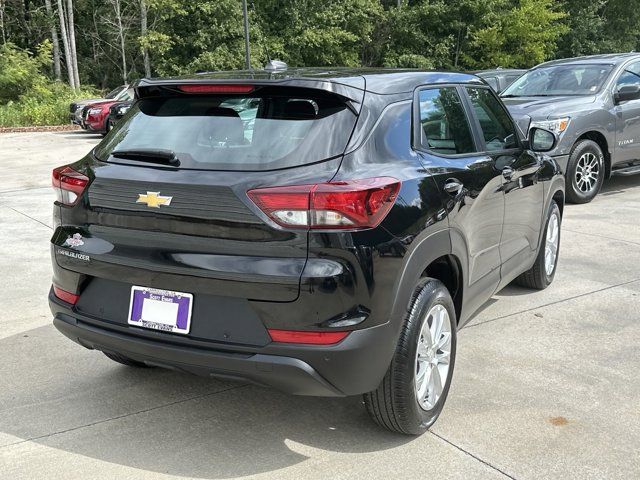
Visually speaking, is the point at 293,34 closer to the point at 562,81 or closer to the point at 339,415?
the point at 562,81

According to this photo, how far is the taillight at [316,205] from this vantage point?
8.68 feet

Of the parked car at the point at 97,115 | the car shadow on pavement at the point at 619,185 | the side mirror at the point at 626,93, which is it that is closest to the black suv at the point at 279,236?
the side mirror at the point at 626,93

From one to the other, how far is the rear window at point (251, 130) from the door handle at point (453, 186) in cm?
68

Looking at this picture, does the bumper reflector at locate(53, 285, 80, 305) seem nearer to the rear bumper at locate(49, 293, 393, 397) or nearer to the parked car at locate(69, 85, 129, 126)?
the rear bumper at locate(49, 293, 393, 397)

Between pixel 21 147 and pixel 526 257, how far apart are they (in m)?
16.8

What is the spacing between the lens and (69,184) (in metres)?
3.22

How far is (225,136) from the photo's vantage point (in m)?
2.98

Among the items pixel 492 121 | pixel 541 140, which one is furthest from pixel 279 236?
pixel 541 140

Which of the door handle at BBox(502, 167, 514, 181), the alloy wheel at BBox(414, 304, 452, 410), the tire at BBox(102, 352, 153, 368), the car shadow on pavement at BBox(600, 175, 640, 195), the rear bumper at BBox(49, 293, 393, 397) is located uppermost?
the door handle at BBox(502, 167, 514, 181)

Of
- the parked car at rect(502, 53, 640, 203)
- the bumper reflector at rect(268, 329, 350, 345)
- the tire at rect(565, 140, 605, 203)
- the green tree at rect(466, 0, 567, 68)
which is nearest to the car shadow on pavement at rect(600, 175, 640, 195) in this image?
the parked car at rect(502, 53, 640, 203)

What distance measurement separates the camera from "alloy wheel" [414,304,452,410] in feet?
10.3

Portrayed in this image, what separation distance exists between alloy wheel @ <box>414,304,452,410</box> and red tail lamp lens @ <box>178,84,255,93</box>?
4.32ft

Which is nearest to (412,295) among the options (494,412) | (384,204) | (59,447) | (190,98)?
(384,204)

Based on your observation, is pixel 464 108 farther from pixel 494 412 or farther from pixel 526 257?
pixel 494 412
